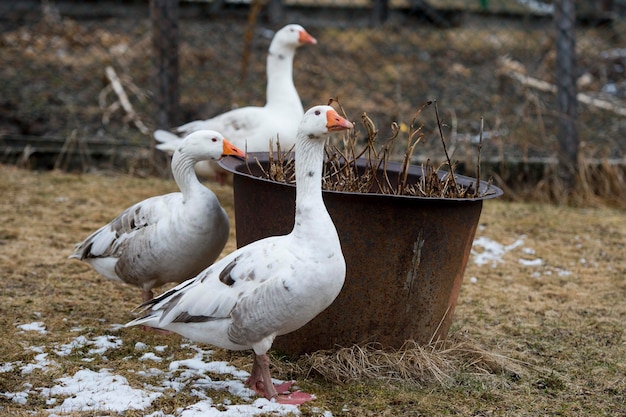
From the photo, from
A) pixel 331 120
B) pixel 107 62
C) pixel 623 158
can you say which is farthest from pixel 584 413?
pixel 107 62

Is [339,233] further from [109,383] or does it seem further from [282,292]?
[109,383]

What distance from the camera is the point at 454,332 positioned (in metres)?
3.62

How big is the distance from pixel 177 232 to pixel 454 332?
1.28 m

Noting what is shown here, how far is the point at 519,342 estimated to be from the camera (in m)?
3.74

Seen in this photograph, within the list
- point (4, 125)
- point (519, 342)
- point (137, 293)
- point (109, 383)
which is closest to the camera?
point (109, 383)

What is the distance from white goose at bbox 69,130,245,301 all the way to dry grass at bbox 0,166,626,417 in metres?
0.28

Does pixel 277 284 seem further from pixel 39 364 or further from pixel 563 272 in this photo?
pixel 563 272

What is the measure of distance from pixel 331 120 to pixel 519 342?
1.53 metres

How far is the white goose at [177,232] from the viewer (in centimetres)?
353

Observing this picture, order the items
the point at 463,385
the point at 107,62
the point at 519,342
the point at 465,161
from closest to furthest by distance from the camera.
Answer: the point at 463,385, the point at 519,342, the point at 465,161, the point at 107,62

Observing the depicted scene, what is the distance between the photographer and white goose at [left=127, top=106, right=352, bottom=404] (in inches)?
112

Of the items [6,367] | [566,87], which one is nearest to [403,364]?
[6,367]

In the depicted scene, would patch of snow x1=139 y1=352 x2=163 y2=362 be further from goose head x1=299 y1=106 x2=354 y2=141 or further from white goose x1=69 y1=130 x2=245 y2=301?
goose head x1=299 y1=106 x2=354 y2=141

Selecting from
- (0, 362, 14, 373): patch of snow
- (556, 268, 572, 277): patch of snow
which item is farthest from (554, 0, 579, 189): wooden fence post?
(0, 362, 14, 373): patch of snow
